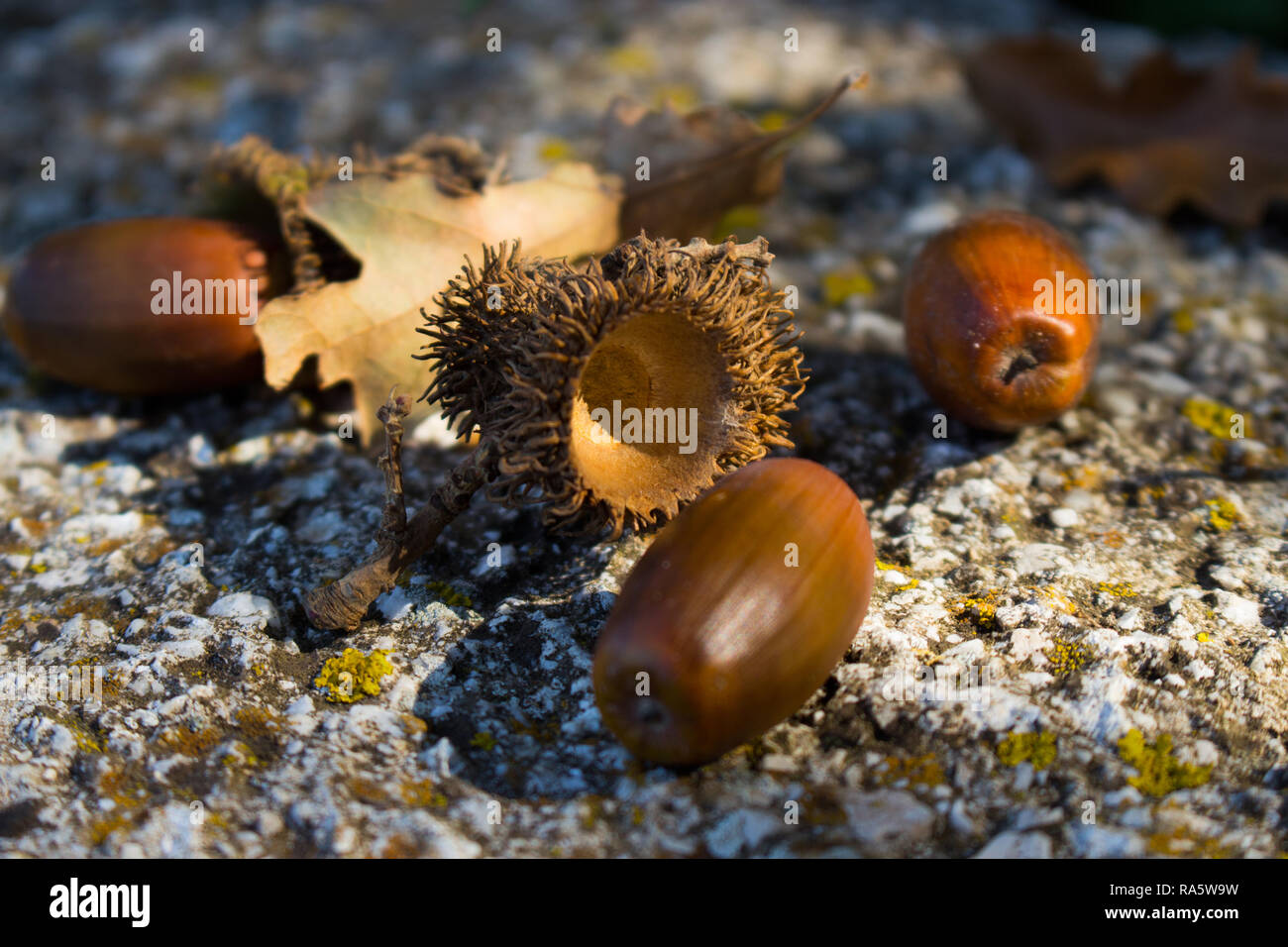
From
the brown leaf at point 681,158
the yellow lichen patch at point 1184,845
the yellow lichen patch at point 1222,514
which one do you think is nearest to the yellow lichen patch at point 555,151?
the brown leaf at point 681,158

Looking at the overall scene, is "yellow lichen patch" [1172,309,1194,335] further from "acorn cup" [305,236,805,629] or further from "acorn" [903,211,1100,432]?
"acorn cup" [305,236,805,629]

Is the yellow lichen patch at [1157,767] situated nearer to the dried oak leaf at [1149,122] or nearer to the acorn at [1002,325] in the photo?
the acorn at [1002,325]

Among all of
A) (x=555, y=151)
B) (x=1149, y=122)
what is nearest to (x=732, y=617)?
(x=555, y=151)

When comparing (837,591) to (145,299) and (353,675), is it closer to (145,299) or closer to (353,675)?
(353,675)

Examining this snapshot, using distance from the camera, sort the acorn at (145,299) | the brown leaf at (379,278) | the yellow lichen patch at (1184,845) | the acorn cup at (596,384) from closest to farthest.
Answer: the yellow lichen patch at (1184,845), the acorn cup at (596,384), the brown leaf at (379,278), the acorn at (145,299)

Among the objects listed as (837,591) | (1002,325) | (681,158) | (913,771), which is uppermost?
(681,158)

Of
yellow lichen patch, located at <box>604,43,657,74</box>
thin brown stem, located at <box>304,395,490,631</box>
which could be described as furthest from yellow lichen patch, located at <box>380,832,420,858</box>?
yellow lichen patch, located at <box>604,43,657,74</box>

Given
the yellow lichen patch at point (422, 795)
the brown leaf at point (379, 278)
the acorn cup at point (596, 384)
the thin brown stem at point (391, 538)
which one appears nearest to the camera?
the yellow lichen patch at point (422, 795)

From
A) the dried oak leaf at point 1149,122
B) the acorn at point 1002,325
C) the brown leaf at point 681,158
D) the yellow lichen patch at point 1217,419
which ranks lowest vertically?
the yellow lichen patch at point 1217,419
